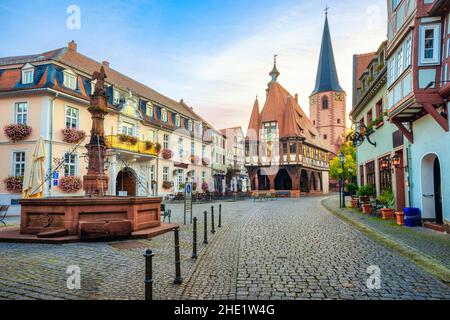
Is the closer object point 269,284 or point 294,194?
point 269,284

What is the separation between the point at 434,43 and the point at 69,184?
19.7 metres

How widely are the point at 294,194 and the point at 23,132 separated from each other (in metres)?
29.8

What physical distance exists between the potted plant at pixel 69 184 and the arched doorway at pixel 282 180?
2970 cm

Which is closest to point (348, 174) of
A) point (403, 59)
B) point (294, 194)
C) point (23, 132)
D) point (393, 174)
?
point (294, 194)

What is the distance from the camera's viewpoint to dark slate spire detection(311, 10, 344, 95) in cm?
6494

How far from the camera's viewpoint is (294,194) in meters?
40.2

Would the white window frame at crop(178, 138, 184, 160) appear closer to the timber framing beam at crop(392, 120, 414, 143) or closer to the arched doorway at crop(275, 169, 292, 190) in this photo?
the arched doorway at crop(275, 169, 292, 190)

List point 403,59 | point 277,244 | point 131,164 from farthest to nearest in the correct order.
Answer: point 131,164, point 403,59, point 277,244

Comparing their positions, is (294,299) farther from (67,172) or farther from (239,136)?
(239,136)

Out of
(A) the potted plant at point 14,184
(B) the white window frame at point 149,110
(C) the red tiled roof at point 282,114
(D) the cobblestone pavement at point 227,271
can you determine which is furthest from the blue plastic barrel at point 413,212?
(C) the red tiled roof at point 282,114

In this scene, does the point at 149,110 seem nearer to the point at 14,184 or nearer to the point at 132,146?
the point at 132,146

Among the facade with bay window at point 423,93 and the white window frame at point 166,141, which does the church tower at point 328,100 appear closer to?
the white window frame at point 166,141

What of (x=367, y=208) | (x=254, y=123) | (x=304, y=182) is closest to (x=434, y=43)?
(x=367, y=208)

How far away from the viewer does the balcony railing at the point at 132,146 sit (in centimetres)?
2302
